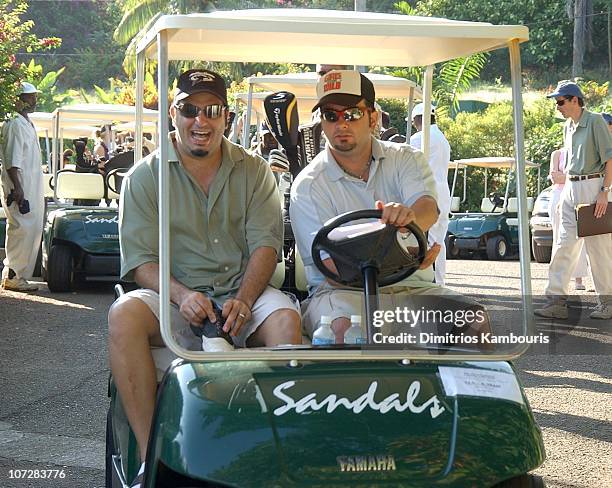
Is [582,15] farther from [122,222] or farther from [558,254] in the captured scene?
[122,222]

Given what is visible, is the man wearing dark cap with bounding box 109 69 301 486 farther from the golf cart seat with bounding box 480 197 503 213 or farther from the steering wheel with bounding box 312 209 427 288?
the golf cart seat with bounding box 480 197 503 213

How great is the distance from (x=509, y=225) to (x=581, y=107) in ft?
27.9

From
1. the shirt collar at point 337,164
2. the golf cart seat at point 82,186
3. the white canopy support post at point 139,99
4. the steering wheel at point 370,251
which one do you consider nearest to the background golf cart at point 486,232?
the golf cart seat at point 82,186

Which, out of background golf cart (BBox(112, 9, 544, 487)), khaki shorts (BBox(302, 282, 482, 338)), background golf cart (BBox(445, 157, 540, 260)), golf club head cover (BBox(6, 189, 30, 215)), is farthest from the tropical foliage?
background golf cart (BBox(445, 157, 540, 260))

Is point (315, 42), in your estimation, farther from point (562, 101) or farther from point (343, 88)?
point (562, 101)

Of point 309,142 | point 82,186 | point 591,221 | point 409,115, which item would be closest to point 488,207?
point 82,186

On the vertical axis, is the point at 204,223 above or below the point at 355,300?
above

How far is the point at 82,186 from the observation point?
11945 mm

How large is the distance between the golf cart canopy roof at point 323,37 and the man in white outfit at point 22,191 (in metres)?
6.00

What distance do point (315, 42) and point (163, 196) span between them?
1008 mm

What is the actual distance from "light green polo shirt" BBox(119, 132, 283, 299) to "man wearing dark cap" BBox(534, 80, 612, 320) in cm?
534

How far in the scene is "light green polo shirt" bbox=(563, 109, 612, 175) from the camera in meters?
8.97

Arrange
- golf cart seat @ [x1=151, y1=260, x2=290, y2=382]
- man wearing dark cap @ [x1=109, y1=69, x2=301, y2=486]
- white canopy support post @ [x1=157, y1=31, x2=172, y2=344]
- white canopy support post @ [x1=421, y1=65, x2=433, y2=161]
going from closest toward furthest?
1. white canopy support post @ [x1=157, y1=31, x2=172, y2=344]
2. golf cart seat @ [x1=151, y1=260, x2=290, y2=382]
3. man wearing dark cap @ [x1=109, y1=69, x2=301, y2=486]
4. white canopy support post @ [x1=421, y1=65, x2=433, y2=161]

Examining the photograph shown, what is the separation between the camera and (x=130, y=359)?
3541 millimetres
